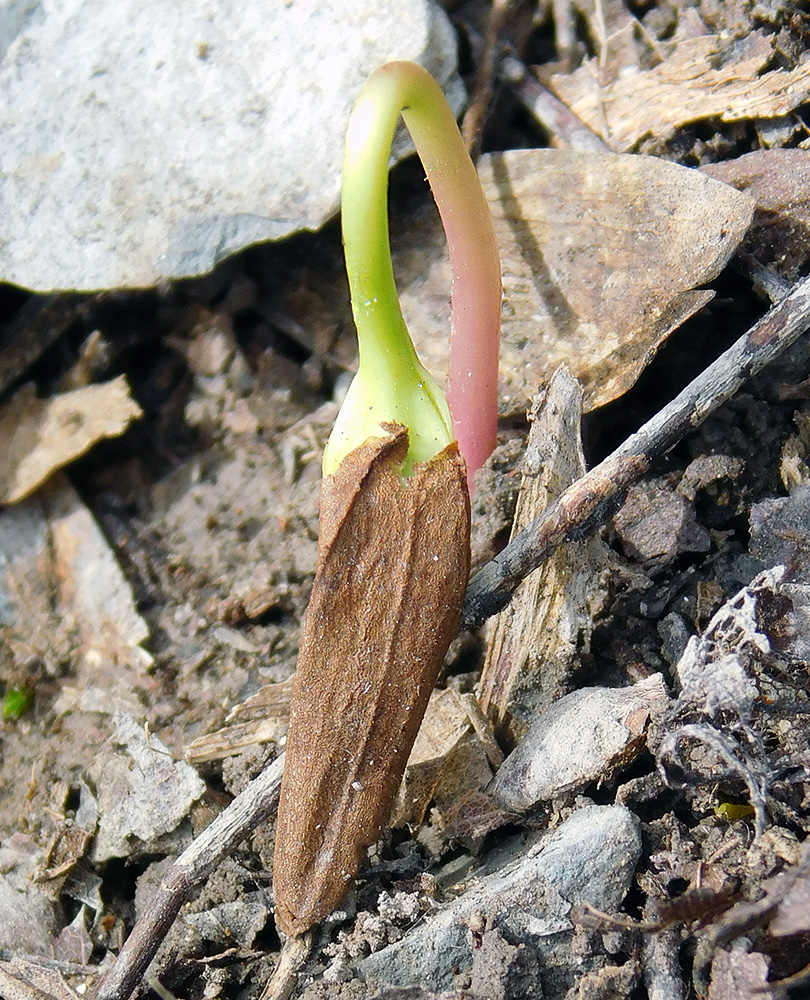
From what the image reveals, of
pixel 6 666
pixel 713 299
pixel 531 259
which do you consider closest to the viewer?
pixel 713 299

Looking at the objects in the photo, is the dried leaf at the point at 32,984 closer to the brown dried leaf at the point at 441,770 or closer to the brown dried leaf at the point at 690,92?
the brown dried leaf at the point at 441,770

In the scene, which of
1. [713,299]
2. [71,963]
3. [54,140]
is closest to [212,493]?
[54,140]

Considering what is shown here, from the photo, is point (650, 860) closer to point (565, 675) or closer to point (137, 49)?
point (565, 675)

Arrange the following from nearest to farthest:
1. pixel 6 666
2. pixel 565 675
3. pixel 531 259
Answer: pixel 565 675 → pixel 531 259 → pixel 6 666

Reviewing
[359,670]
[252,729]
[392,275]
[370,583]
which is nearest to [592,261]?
[392,275]

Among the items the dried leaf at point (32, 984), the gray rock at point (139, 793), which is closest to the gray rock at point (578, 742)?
the gray rock at point (139, 793)

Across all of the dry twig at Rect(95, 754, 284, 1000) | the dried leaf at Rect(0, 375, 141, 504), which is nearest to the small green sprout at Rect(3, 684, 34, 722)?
the dried leaf at Rect(0, 375, 141, 504)

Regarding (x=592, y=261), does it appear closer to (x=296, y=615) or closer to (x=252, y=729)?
(x=296, y=615)
